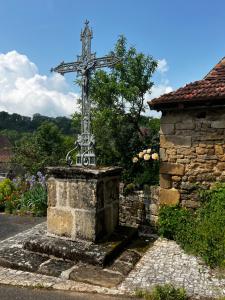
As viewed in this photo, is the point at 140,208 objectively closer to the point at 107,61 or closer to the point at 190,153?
the point at 190,153

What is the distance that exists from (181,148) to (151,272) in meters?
2.89

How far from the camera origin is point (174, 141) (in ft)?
21.0

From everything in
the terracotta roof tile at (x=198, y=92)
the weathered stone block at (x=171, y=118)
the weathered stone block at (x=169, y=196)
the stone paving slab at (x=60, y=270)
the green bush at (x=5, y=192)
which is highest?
the terracotta roof tile at (x=198, y=92)

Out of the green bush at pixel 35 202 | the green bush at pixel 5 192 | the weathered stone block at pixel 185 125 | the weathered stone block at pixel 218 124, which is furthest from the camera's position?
the green bush at pixel 5 192

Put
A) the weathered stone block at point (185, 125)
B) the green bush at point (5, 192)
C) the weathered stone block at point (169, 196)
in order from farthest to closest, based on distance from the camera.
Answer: the green bush at point (5, 192) → the weathered stone block at point (169, 196) → the weathered stone block at point (185, 125)

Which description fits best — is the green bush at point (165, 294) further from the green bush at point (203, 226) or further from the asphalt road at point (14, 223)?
the asphalt road at point (14, 223)

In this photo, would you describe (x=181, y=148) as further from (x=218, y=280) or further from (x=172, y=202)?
(x=218, y=280)

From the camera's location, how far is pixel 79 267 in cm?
431

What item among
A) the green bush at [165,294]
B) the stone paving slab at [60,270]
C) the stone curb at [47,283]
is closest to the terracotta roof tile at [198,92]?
the stone paving slab at [60,270]

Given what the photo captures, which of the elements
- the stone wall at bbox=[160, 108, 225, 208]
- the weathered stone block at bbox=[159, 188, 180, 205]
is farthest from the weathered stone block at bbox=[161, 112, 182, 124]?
the weathered stone block at bbox=[159, 188, 180, 205]

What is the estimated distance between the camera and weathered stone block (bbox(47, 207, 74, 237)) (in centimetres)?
503

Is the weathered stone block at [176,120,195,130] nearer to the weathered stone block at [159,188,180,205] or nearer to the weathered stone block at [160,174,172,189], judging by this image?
the weathered stone block at [160,174,172,189]

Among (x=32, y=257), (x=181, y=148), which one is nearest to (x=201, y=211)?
(x=181, y=148)

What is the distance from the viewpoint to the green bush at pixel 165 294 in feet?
11.2
